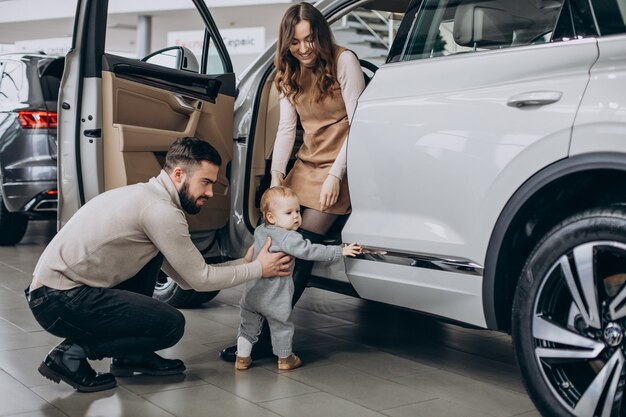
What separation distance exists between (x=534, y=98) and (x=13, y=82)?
17.3ft

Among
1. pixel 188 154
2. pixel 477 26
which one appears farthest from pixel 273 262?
pixel 477 26

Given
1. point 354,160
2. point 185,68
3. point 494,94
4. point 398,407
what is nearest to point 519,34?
point 494,94

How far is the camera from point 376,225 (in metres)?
3.19

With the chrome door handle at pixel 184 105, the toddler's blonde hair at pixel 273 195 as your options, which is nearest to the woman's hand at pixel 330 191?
the toddler's blonde hair at pixel 273 195

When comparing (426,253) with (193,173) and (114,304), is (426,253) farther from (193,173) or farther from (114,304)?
(114,304)

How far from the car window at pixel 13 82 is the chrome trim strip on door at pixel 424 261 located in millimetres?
4407

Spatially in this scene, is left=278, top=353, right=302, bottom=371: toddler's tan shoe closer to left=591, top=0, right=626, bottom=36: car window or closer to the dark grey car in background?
left=591, top=0, right=626, bottom=36: car window

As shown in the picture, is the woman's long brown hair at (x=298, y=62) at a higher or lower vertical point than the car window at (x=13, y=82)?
higher

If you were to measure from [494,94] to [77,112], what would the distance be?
1.76 metres

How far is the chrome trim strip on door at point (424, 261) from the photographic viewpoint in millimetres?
2840

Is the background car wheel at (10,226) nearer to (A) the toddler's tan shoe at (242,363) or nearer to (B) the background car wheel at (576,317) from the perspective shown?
(A) the toddler's tan shoe at (242,363)

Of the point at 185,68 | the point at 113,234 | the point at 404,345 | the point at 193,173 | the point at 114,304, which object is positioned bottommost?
the point at 404,345

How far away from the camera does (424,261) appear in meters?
2.99

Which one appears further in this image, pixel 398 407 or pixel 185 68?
pixel 185 68
